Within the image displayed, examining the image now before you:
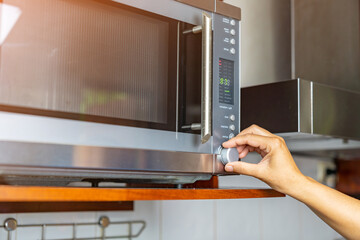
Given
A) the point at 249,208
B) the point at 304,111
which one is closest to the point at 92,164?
the point at 304,111

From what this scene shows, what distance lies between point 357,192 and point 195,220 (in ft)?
3.00

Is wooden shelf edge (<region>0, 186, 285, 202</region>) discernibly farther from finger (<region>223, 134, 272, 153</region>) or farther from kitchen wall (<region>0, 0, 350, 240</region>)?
kitchen wall (<region>0, 0, 350, 240</region>)

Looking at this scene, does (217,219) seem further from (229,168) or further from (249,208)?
(229,168)

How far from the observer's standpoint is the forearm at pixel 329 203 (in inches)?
33.9

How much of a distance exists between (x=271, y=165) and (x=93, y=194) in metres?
0.36

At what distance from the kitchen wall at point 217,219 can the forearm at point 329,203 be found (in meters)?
0.50

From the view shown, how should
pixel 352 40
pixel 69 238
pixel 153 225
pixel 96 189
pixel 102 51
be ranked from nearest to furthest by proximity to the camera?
pixel 96 189 → pixel 102 51 → pixel 69 238 → pixel 153 225 → pixel 352 40

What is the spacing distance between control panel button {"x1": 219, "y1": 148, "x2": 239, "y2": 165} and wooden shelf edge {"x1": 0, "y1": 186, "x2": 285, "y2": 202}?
2.2 inches

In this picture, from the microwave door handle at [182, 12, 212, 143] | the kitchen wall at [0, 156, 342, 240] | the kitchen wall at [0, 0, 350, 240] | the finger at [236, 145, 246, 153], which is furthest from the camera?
the kitchen wall at [0, 0, 350, 240]

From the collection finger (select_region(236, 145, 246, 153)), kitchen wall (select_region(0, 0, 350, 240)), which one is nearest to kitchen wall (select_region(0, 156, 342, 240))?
kitchen wall (select_region(0, 0, 350, 240))

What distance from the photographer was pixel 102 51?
29.5 inches

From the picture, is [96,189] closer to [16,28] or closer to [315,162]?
[16,28]

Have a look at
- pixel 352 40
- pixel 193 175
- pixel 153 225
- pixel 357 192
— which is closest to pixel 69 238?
pixel 153 225

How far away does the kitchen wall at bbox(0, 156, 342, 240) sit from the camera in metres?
1.09
